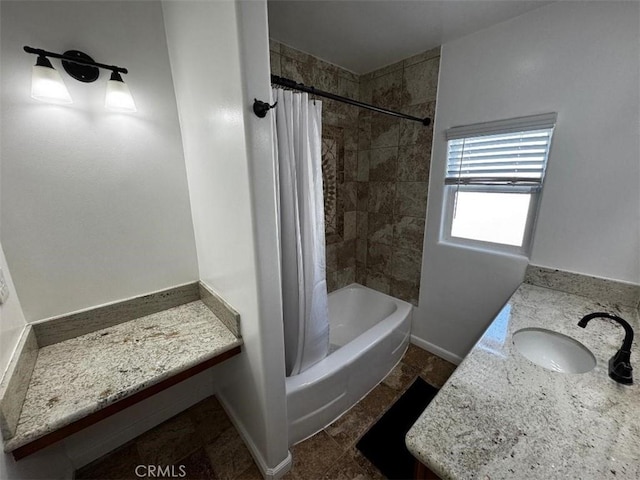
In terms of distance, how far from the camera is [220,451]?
55.7 inches

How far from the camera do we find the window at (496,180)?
1.52 m

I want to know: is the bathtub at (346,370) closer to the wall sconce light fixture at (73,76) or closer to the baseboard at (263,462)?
the baseboard at (263,462)

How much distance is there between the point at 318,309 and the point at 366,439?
0.81 meters

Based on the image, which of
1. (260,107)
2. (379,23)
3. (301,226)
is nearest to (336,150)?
(379,23)

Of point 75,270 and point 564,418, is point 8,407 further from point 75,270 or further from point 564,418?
point 564,418

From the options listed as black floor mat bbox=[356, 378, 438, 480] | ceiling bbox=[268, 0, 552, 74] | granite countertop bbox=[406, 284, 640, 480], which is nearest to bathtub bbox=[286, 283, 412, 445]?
black floor mat bbox=[356, 378, 438, 480]

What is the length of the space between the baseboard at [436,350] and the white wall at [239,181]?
147 centimetres

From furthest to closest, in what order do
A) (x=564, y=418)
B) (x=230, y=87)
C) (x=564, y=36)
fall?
(x=564, y=36) < (x=230, y=87) < (x=564, y=418)

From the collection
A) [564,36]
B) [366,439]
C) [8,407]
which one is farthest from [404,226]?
[8,407]

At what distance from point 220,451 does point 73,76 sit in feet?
6.67

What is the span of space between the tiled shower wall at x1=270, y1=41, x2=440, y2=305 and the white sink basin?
1.01m

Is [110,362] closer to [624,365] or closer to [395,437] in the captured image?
[395,437]

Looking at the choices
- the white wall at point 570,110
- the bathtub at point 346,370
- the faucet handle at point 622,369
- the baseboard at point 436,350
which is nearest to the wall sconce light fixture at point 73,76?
the bathtub at point 346,370

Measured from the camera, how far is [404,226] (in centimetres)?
219
